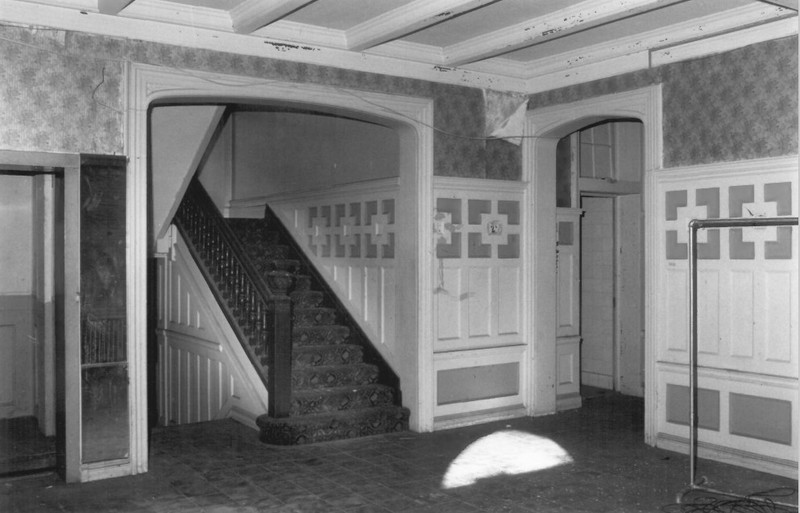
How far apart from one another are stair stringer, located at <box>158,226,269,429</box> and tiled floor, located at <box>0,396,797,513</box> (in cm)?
79

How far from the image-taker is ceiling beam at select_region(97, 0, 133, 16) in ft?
16.3

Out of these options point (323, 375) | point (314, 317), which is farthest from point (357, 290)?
point (323, 375)

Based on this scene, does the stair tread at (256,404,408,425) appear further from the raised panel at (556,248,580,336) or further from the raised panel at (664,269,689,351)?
the raised panel at (664,269,689,351)

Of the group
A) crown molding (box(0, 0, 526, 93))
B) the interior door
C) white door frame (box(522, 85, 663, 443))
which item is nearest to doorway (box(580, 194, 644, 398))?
the interior door

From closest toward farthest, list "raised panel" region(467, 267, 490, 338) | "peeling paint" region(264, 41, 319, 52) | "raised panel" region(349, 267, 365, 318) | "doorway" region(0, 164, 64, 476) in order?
"doorway" region(0, 164, 64, 476), "peeling paint" region(264, 41, 319, 52), "raised panel" region(467, 267, 490, 338), "raised panel" region(349, 267, 365, 318)

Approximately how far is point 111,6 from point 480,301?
3.85m

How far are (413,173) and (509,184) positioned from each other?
1008 mm

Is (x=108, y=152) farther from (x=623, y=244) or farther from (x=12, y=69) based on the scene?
(x=623, y=244)

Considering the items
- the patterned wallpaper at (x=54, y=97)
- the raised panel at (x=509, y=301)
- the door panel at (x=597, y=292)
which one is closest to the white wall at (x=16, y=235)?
the patterned wallpaper at (x=54, y=97)

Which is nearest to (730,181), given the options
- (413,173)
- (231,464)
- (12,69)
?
(413,173)

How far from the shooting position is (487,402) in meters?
7.11

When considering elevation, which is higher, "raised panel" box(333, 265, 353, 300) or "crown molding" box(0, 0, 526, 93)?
"crown molding" box(0, 0, 526, 93)

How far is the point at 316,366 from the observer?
719cm

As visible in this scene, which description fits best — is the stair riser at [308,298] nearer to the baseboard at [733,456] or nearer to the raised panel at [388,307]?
the raised panel at [388,307]
